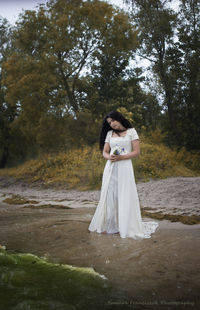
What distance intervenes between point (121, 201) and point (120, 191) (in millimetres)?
153

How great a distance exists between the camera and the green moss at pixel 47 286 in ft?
6.73

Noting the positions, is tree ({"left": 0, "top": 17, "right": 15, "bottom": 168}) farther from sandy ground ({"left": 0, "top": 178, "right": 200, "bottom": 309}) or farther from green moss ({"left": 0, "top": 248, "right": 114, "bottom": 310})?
green moss ({"left": 0, "top": 248, "right": 114, "bottom": 310})

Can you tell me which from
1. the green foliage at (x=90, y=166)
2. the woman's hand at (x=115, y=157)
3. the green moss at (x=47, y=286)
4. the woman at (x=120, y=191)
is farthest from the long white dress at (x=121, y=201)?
the green foliage at (x=90, y=166)

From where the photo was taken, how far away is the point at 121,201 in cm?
441

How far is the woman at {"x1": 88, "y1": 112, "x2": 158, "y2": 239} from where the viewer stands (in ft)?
14.4

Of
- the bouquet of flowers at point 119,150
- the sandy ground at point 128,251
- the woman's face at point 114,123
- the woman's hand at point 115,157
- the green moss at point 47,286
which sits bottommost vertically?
the sandy ground at point 128,251

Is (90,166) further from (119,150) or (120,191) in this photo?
(120,191)

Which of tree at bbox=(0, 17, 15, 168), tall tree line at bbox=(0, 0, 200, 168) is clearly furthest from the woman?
tree at bbox=(0, 17, 15, 168)

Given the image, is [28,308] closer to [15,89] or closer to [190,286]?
[190,286]

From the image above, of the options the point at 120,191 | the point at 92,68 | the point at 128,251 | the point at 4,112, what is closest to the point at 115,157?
the point at 120,191

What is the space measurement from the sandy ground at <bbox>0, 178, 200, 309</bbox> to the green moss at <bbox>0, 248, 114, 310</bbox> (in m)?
0.17

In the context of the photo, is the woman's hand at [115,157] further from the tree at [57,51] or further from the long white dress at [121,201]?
the tree at [57,51]

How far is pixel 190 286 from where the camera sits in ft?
7.94

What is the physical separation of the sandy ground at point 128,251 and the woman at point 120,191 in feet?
0.66
